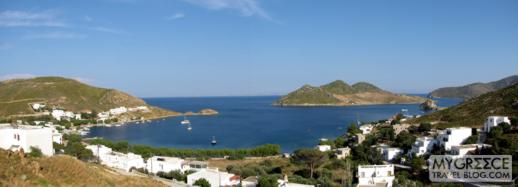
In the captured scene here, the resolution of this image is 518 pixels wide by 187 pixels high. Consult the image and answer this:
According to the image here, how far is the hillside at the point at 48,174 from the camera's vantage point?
10.1 metres

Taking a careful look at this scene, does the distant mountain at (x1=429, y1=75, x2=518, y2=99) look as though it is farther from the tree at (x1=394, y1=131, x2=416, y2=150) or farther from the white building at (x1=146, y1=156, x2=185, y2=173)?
the white building at (x1=146, y1=156, x2=185, y2=173)

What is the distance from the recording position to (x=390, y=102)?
152 meters

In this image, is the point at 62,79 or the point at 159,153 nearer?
the point at 159,153

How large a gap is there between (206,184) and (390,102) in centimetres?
14071

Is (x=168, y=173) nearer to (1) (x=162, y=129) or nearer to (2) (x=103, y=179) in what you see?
(2) (x=103, y=179)

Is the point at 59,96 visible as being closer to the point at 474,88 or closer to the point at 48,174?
the point at 48,174

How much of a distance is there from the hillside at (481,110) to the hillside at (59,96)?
62.1 metres

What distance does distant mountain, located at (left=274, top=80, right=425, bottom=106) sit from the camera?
142 m

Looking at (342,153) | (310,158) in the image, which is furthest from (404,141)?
(310,158)

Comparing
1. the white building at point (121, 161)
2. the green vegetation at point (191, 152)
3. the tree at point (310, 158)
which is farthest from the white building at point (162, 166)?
the green vegetation at point (191, 152)

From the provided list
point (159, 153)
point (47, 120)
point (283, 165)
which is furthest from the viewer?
point (47, 120)

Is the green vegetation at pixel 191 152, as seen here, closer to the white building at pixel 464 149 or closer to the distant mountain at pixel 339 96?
the white building at pixel 464 149

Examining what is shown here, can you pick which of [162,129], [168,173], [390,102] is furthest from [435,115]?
[390,102]

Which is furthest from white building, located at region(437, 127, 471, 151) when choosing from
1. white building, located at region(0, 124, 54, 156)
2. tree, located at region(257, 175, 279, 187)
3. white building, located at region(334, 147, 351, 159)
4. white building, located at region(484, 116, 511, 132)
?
white building, located at region(0, 124, 54, 156)
